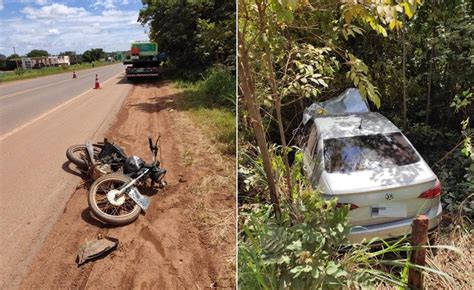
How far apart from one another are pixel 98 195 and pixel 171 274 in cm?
122

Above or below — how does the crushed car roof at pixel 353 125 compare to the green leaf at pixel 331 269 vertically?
above

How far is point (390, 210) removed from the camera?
125 inches

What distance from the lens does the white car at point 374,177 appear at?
313cm

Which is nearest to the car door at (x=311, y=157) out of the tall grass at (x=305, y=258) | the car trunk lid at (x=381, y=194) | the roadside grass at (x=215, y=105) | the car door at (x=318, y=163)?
the car door at (x=318, y=163)

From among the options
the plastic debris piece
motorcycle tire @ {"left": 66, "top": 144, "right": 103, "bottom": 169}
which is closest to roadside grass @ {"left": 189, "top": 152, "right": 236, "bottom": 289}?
the plastic debris piece

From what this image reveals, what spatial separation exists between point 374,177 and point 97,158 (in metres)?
2.56

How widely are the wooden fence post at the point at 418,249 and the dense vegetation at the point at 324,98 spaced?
0.06 meters

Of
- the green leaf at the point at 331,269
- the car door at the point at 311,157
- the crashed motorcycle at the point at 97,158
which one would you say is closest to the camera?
the green leaf at the point at 331,269

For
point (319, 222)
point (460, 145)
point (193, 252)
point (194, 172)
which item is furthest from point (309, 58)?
point (460, 145)

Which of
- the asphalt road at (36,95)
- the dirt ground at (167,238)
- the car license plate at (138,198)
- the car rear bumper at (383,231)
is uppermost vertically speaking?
the asphalt road at (36,95)

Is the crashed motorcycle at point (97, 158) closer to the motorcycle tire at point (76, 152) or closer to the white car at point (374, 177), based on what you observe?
the motorcycle tire at point (76, 152)

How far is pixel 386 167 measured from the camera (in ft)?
11.3

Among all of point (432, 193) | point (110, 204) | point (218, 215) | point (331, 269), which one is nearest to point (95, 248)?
point (110, 204)

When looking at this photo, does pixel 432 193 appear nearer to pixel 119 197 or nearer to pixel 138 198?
pixel 138 198
